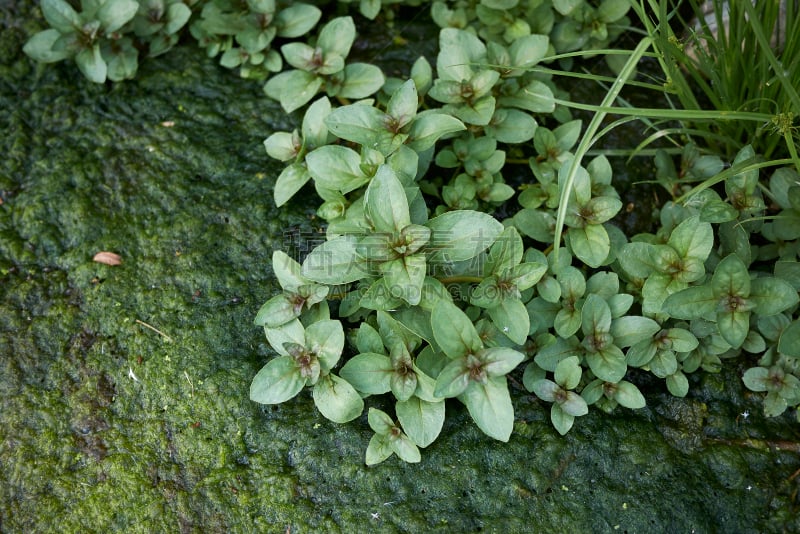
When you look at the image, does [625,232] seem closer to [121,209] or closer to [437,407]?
[437,407]

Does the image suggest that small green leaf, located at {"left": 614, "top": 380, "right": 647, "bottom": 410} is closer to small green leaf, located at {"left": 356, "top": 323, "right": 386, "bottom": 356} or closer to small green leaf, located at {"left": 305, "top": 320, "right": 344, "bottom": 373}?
small green leaf, located at {"left": 356, "top": 323, "right": 386, "bottom": 356}

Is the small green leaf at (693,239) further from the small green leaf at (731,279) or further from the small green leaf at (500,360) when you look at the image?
the small green leaf at (500,360)

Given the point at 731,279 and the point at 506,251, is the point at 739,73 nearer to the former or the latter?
the point at 731,279

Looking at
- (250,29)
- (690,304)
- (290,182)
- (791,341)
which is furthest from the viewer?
(250,29)

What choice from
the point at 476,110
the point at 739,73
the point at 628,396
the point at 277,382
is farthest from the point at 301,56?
the point at 628,396

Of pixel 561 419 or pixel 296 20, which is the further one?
pixel 296 20

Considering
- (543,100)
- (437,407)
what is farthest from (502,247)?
(543,100)
